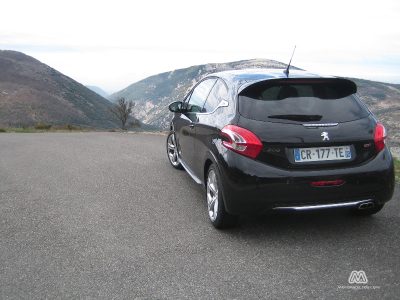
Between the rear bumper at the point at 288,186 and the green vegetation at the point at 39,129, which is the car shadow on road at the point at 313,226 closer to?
the rear bumper at the point at 288,186

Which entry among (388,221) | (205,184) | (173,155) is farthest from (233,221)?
(173,155)

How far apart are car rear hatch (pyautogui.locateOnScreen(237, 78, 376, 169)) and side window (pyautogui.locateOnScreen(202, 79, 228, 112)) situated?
455mm

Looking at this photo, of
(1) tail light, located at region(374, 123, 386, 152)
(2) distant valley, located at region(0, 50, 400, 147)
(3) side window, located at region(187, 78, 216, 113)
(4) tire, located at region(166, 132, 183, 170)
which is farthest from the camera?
(2) distant valley, located at region(0, 50, 400, 147)

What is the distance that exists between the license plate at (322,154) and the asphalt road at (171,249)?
83cm

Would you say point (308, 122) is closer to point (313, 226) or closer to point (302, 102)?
point (302, 102)

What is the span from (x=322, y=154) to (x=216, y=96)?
1.53 m

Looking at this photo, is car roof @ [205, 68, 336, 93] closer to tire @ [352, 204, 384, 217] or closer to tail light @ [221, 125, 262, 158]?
tail light @ [221, 125, 262, 158]

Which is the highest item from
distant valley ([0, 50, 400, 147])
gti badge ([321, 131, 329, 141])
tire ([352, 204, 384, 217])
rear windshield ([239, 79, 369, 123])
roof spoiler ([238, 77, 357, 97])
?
roof spoiler ([238, 77, 357, 97])

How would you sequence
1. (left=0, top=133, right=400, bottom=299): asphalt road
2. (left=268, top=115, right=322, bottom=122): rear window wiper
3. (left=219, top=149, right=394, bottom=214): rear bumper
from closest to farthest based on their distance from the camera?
(left=0, top=133, right=400, bottom=299): asphalt road, (left=219, top=149, right=394, bottom=214): rear bumper, (left=268, top=115, right=322, bottom=122): rear window wiper

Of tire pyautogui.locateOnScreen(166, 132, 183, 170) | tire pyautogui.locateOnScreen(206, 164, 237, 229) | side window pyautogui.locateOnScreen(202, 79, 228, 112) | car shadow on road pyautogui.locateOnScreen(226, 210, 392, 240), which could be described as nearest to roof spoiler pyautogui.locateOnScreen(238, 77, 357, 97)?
side window pyautogui.locateOnScreen(202, 79, 228, 112)

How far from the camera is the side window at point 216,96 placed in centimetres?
457

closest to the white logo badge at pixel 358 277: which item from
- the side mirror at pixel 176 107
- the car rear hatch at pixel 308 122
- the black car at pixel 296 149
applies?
the black car at pixel 296 149

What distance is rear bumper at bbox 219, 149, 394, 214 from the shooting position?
3.73 meters

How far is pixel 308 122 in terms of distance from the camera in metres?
3.86
